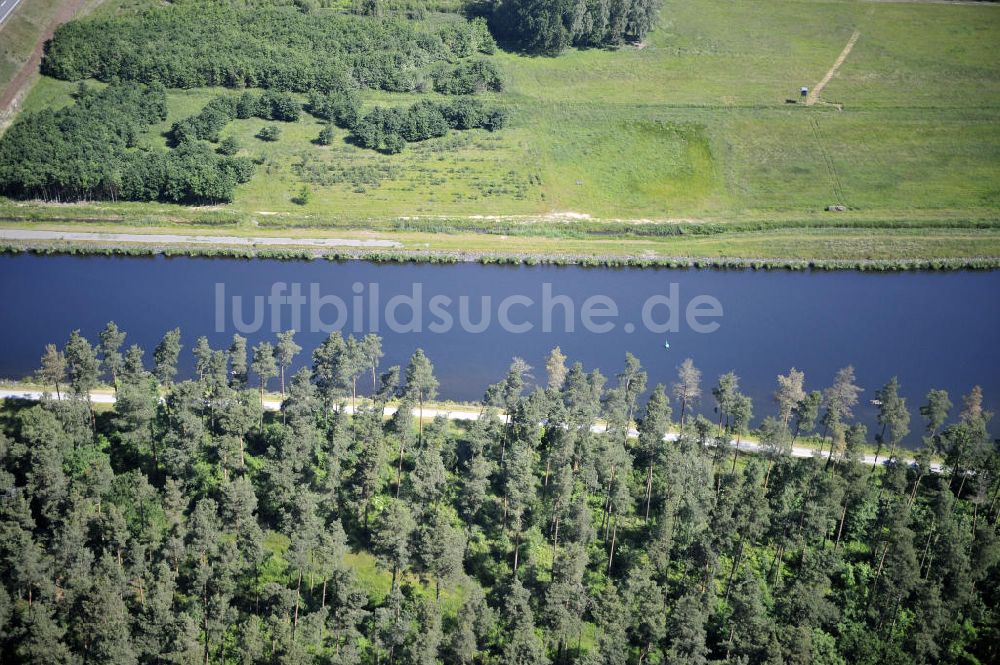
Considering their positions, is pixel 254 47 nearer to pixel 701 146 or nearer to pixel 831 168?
pixel 701 146

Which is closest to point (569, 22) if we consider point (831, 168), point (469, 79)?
point (469, 79)

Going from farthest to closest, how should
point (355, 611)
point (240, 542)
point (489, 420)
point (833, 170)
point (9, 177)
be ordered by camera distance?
1. point (833, 170)
2. point (9, 177)
3. point (489, 420)
4. point (240, 542)
5. point (355, 611)

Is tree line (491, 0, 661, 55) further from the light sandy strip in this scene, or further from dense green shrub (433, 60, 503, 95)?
the light sandy strip

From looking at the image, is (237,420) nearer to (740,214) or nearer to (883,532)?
(883,532)

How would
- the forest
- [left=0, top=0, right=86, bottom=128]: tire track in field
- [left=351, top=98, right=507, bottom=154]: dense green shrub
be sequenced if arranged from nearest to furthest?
1. the forest
2. [left=0, top=0, right=86, bottom=128]: tire track in field
3. [left=351, top=98, right=507, bottom=154]: dense green shrub

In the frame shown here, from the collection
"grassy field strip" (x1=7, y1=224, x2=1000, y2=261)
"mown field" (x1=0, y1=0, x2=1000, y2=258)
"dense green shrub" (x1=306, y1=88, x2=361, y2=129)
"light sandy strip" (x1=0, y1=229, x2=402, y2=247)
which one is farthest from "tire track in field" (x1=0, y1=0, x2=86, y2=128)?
"dense green shrub" (x1=306, y1=88, x2=361, y2=129)

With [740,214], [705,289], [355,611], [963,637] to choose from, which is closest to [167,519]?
[355,611]

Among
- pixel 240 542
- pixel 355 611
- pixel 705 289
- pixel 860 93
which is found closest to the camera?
pixel 355 611
